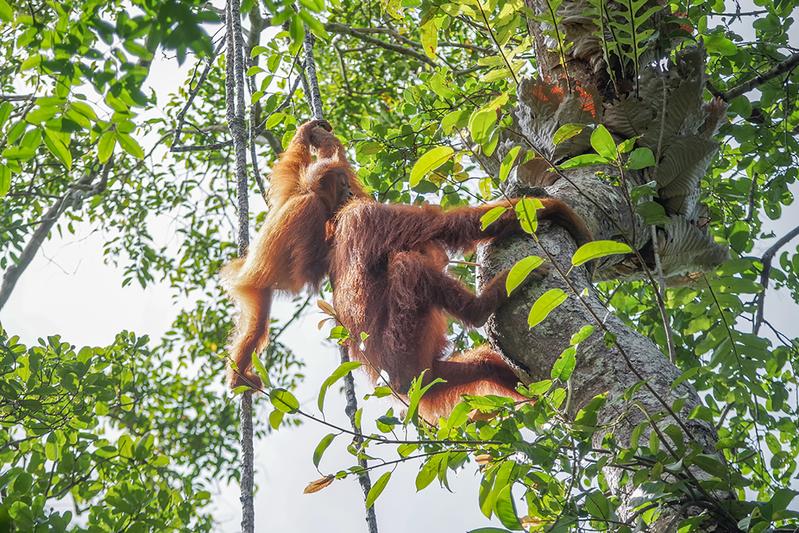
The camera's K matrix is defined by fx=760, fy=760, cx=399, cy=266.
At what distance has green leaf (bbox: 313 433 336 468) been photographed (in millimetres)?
1950

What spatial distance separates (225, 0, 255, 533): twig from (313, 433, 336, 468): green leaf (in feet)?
0.82

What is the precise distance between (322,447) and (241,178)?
111cm

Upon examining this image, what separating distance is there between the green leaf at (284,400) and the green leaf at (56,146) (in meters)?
0.75

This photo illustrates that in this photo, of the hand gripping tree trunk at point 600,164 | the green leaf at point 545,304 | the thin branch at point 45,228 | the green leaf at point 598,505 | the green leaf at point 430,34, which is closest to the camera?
the green leaf at point 598,505

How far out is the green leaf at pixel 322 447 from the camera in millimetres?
1950

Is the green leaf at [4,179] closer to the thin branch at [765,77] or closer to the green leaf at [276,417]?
the green leaf at [276,417]

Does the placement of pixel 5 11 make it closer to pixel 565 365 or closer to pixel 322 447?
pixel 322 447

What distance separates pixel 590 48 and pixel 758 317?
4.52ft

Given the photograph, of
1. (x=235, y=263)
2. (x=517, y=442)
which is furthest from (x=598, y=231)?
(x=235, y=263)

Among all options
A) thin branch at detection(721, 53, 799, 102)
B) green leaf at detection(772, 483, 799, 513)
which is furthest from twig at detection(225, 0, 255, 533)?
thin branch at detection(721, 53, 799, 102)

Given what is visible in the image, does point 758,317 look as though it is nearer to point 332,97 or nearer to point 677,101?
point 677,101

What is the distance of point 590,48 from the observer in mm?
3098

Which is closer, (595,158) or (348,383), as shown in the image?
(595,158)

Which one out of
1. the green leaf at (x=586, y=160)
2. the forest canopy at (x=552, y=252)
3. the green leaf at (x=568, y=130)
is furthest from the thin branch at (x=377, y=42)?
the green leaf at (x=586, y=160)
